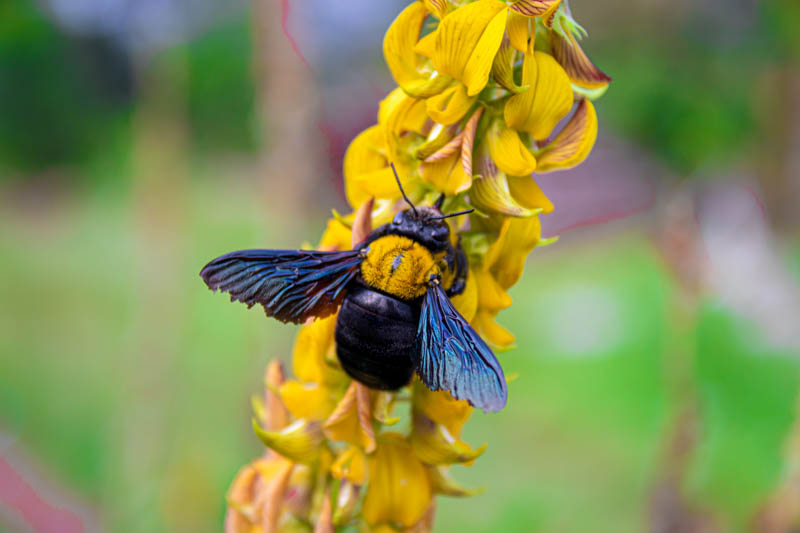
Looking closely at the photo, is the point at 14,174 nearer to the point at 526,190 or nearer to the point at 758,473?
the point at 758,473

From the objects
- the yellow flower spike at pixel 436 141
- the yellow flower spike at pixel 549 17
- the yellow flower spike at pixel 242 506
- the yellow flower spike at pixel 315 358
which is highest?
the yellow flower spike at pixel 549 17

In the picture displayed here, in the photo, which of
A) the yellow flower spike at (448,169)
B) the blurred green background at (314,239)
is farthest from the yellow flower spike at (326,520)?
the blurred green background at (314,239)

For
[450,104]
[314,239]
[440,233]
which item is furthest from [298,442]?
[314,239]

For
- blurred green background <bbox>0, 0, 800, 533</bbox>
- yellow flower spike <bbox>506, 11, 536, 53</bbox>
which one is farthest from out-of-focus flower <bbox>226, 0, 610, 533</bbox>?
blurred green background <bbox>0, 0, 800, 533</bbox>

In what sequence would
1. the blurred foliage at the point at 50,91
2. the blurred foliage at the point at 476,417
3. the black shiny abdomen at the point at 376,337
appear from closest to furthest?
1. the black shiny abdomen at the point at 376,337
2. the blurred foliage at the point at 476,417
3. the blurred foliage at the point at 50,91

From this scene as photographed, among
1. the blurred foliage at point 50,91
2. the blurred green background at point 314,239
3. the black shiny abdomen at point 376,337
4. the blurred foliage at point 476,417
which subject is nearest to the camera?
the black shiny abdomen at point 376,337

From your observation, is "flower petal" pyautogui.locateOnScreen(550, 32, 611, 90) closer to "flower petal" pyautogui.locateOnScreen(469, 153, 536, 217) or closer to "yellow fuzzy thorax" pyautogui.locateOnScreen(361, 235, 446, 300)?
"flower petal" pyautogui.locateOnScreen(469, 153, 536, 217)

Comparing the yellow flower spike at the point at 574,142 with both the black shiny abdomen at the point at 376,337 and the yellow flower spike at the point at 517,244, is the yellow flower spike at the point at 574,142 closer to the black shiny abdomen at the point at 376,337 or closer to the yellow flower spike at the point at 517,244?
the yellow flower spike at the point at 517,244

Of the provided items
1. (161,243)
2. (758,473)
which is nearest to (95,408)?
(161,243)
